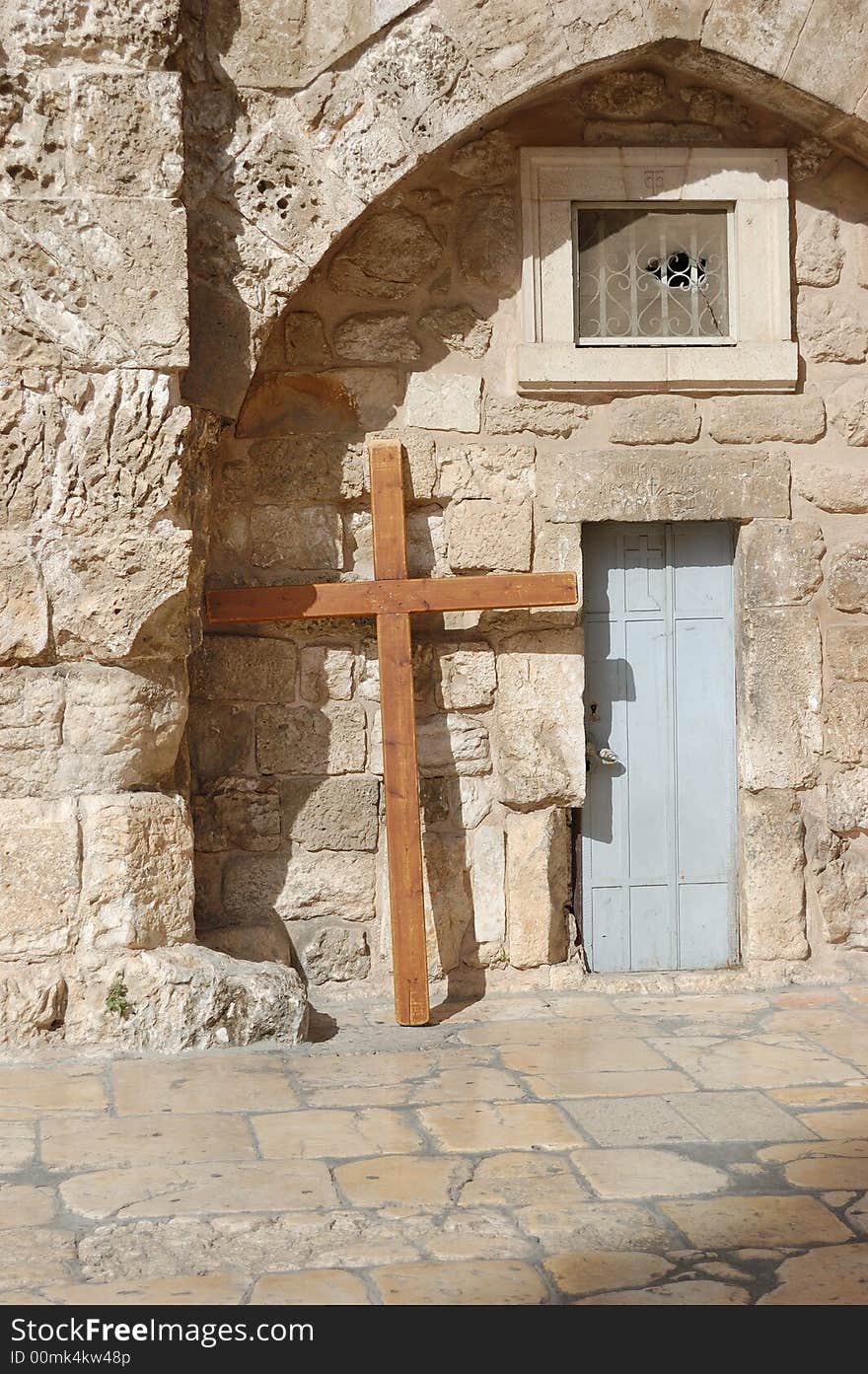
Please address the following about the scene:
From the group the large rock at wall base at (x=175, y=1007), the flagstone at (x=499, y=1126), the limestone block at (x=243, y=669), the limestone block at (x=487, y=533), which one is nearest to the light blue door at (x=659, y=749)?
the limestone block at (x=487, y=533)

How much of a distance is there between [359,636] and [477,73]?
1.85 metres

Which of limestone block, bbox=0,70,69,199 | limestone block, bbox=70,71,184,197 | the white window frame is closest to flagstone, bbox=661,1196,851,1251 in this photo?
the white window frame

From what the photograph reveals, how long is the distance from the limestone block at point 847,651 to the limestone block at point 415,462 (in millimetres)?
1521

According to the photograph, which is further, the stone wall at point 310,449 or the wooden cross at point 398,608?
the wooden cross at point 398,608

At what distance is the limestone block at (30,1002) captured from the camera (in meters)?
4.09

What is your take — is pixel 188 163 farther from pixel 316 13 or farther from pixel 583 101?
pixel 583 101

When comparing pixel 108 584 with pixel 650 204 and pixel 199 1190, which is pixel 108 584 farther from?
pixel 650 204

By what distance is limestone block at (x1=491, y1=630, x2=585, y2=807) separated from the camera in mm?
4871

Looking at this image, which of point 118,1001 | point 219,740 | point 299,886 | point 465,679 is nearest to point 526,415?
point 465,679

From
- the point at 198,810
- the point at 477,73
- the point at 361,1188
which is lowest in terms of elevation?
the point at 361,1188

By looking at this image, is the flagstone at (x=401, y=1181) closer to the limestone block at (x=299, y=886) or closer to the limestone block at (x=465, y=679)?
the limestone block at (x=299, y=886)

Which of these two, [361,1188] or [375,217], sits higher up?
[375,217]

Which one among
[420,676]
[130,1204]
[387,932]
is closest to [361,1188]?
[130,1204]

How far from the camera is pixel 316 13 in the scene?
14.3 ft
